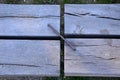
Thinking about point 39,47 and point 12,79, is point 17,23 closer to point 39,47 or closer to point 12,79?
point 39,47

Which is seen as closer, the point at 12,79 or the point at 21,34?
the point at 21,34

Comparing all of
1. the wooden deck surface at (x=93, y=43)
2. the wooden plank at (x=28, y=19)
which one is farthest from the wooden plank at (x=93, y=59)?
the wooden plank at (x=28, y=19)

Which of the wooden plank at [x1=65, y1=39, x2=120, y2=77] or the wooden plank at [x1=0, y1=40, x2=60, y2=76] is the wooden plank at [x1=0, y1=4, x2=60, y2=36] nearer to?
the wooden plank at [x1=0, y1=40, x2=60, y2=76]

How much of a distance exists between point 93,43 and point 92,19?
0.49ft

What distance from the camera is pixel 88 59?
1.63 metres

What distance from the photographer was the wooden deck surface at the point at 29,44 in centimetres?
162

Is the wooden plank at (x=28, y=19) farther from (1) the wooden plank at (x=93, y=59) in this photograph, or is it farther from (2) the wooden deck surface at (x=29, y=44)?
(1) the wooden plank at (x=93, y=59)

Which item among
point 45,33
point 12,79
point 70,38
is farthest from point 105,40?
point 12,79

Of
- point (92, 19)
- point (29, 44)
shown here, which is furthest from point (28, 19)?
point (92, 19)

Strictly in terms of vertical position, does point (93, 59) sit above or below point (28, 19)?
below

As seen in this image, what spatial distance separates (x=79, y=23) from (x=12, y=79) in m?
0.96

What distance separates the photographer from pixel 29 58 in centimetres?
164

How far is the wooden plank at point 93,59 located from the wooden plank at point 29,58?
0.08 m

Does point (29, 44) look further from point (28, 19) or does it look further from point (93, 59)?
point (93, 59)
